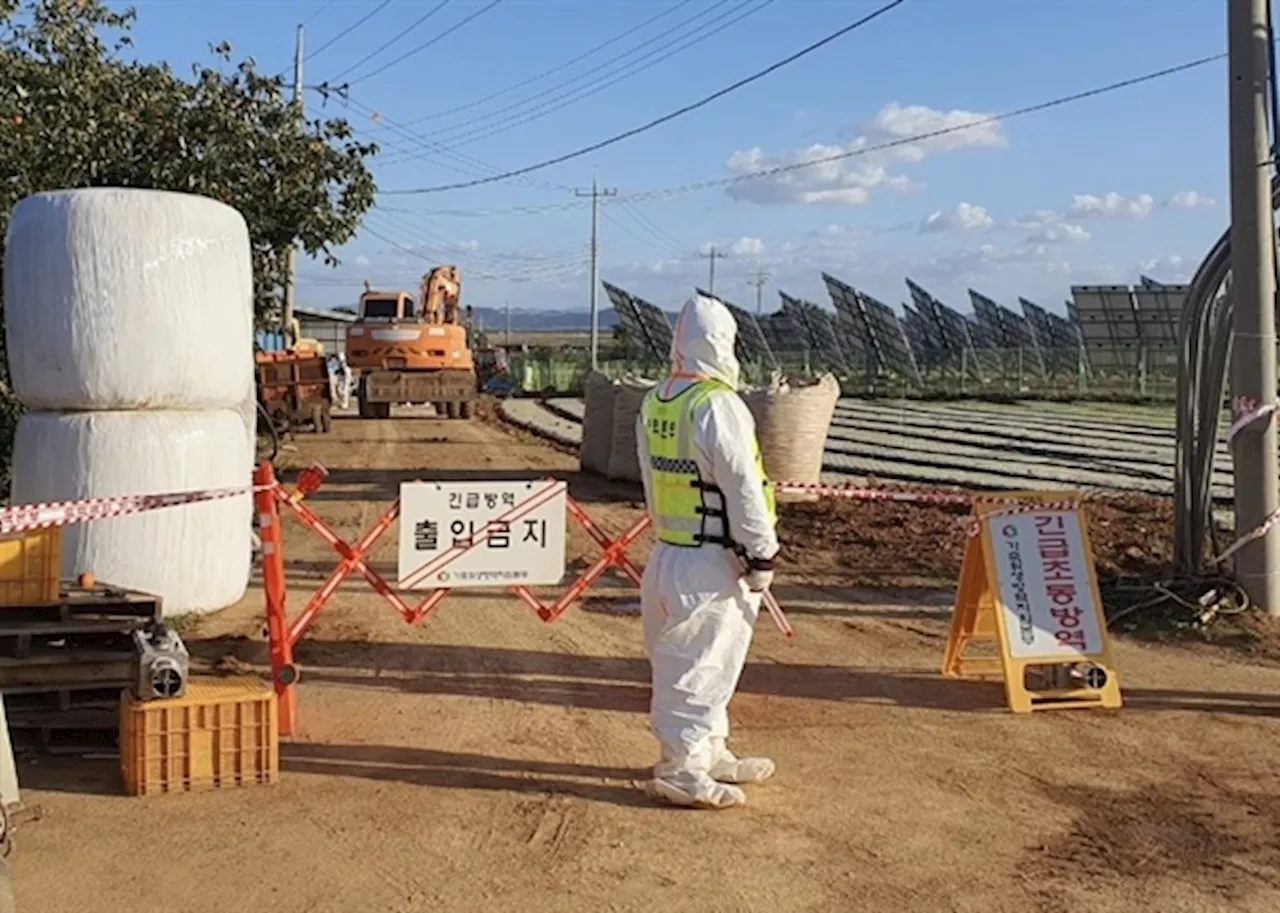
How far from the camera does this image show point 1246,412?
873 cm

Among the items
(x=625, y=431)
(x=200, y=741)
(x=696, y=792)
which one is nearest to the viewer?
(x=696, y=792)

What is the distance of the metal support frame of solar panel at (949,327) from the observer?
42312mm

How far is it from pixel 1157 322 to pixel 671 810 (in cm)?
3712

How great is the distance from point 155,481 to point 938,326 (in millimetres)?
38981

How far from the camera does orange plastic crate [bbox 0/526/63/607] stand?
6281 mm

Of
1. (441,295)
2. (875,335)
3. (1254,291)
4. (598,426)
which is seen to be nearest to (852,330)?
(875,335)

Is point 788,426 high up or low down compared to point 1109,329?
down

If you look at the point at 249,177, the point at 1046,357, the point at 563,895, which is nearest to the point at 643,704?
the point at 563,895

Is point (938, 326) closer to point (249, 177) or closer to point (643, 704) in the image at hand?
point (249, 177)

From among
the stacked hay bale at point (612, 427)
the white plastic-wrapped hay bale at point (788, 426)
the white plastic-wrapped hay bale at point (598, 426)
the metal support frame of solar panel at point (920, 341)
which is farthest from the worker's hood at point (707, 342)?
the metal support frame of solar panel at point (920, 341)

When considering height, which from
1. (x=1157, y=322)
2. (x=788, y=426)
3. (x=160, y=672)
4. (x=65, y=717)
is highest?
(x=1157, y=322)

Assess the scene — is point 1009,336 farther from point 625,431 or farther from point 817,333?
point 625,431

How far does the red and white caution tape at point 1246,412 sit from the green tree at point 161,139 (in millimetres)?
10612

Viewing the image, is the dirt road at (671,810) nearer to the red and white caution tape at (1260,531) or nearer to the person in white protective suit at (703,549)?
the person in white protective suit at (703,549)
